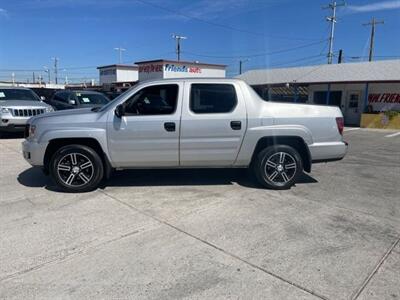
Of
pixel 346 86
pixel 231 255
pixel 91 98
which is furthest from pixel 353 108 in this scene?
pixel 231 255

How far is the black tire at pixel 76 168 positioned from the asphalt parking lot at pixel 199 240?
0.20m

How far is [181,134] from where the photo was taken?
5.43m

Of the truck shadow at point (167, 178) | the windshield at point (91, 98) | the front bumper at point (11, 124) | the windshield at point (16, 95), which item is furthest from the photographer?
the windshield at point (91, 98)

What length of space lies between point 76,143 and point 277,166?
3.28 meters

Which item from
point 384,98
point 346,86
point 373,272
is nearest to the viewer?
point 373,272

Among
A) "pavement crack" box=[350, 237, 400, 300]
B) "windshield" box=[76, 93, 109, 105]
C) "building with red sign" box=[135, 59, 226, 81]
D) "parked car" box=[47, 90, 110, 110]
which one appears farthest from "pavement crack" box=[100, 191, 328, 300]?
"building with red sign" box=[135, 59, 226, 81]

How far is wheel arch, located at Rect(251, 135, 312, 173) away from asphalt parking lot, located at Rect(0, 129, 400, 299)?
524mm

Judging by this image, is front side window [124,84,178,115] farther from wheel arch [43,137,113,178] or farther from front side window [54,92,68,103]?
front side window [54,92,68,103]

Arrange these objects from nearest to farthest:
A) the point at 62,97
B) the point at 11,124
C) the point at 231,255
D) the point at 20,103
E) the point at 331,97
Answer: the point at 231,255
the point at 11,124
the point at 20,103
the point at 62,97
the point at 331,97

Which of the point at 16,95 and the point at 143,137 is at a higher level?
the point at 16,95

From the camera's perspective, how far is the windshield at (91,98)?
12.7 meters

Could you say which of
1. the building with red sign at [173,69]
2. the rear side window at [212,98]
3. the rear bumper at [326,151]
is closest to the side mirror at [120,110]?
the rear side window at [212,98]

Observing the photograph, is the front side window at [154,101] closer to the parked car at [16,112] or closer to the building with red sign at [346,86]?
the parked car at [16,112]

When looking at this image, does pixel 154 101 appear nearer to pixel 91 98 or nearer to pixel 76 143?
pixel 76 143
